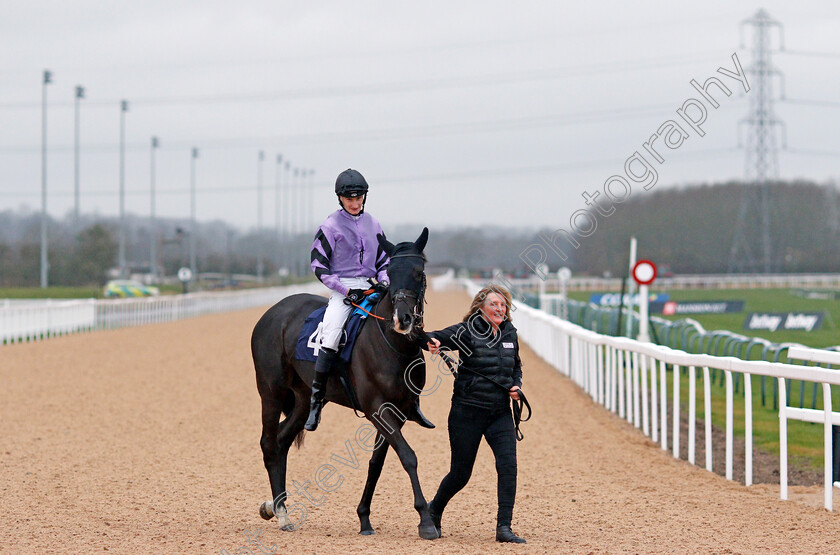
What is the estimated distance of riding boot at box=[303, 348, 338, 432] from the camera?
6012 mm

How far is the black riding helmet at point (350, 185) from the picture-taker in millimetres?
6059

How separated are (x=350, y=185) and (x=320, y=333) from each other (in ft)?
3.07

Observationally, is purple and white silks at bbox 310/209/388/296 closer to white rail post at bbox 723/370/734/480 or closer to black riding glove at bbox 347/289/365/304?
black riding glove at bbox 347/289/365/304

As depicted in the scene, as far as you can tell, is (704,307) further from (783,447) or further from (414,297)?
(414,297)

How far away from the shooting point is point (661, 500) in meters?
6.65

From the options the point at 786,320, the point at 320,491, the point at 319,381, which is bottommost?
the point at 320,491

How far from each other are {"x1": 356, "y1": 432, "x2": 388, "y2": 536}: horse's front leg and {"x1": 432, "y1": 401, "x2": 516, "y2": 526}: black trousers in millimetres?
418

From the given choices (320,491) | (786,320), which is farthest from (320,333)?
(786,320)

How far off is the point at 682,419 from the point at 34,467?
7160mm

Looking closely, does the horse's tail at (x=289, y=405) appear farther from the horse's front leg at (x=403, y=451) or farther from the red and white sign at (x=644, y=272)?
the red and white sign at (x=644, y=272)

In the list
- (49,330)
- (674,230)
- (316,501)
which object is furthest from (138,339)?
(674,230)

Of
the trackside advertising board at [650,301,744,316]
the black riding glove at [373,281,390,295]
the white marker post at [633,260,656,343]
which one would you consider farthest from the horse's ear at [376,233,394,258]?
the trackside advertising board at [650,301,744,316]

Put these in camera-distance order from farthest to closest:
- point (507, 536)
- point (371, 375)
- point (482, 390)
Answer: point (371, 375)
point (482, 390)
point (507, 536)

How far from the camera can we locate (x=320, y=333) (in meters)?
6.16
